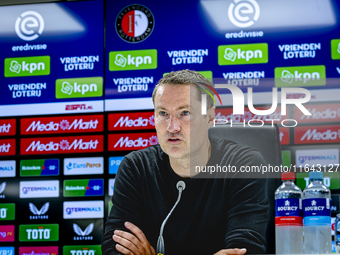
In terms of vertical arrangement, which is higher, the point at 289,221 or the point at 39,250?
→ the point at 289,221

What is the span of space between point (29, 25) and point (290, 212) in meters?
2.53

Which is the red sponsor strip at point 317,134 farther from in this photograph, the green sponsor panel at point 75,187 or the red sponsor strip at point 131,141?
the green sponsor panel at point 75,187

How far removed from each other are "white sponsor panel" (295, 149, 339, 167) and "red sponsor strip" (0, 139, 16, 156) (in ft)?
6.43

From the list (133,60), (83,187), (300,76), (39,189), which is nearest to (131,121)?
(133,60)

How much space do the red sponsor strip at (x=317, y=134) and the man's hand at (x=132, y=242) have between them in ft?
4.42

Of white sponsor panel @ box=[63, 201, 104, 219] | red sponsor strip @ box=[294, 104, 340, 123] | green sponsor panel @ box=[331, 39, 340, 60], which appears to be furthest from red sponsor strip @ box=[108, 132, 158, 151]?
green sponsor panel @ box=[331, 39, 340, 60]

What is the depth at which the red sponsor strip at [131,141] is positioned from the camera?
3.02m

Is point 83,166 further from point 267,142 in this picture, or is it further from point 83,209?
point 267,142

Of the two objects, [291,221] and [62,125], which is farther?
[62,125]

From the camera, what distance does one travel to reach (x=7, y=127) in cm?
317

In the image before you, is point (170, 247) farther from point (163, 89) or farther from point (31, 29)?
point (31, 29)

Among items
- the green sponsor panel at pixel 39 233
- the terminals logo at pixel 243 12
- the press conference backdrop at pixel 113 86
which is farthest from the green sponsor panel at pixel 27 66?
the terminals logo at pixel 243 12

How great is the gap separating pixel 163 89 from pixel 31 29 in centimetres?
155

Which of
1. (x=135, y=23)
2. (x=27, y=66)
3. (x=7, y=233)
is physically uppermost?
(x=135, y=23)
